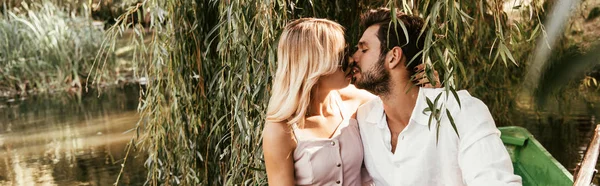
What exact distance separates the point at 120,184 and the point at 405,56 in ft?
13.0

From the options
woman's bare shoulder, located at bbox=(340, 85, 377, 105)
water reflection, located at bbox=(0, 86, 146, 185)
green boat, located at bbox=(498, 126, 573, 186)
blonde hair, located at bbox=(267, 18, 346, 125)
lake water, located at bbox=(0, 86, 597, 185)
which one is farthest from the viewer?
water reflection, located at bbox=(0, 86, 146, 185)

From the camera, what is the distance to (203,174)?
3.50 metres

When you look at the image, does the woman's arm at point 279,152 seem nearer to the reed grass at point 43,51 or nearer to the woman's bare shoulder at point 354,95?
the woman's bare shoulder at point 354,95

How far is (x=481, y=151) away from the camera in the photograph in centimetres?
173

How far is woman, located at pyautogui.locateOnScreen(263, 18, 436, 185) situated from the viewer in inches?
78.7

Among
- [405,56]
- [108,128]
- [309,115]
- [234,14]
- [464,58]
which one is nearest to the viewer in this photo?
[405,56]

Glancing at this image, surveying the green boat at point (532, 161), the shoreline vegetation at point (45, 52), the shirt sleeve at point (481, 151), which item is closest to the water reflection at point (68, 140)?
the shoreline vegetation at point (45, 52)

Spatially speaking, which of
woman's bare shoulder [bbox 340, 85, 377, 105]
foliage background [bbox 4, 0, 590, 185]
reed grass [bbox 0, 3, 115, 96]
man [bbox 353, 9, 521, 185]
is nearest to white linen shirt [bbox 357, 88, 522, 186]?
man [bbox 353, 9, 521, 185]

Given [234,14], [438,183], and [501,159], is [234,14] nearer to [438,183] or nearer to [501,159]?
[438,183]

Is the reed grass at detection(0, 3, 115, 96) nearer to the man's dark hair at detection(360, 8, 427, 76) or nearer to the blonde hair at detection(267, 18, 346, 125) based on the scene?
the blonde hair at detection(267, 18, 346, 125)

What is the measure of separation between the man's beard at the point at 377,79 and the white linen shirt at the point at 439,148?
89 mm

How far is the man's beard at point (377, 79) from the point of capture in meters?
1.92

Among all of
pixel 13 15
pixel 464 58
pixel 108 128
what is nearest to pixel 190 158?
pixel 464 58

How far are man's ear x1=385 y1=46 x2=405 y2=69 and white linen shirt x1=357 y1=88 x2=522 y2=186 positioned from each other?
93mm
